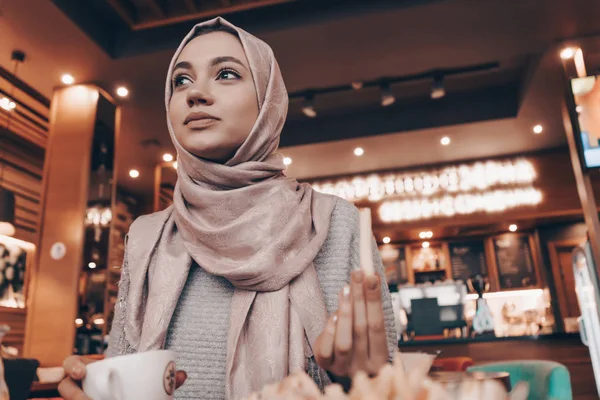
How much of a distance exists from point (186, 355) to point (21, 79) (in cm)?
451

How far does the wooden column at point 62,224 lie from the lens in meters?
3.90

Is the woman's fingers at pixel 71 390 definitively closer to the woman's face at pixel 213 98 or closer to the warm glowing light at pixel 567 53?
the woman's face at pixel 213 98

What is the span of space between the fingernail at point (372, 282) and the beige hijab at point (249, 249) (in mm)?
391

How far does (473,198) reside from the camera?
6.59m

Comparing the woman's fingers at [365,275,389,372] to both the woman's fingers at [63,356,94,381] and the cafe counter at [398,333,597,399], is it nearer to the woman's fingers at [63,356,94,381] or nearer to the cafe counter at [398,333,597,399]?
the woman's fingers at [63,356,94,381]

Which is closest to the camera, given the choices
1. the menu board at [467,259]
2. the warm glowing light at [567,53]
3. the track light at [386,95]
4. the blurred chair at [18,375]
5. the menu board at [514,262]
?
the blurred chair at [18,375]

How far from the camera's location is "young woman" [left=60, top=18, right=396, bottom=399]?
0.88 meters

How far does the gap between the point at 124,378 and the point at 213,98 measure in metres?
0.58

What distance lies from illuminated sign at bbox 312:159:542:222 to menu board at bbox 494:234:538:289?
0.77 meters

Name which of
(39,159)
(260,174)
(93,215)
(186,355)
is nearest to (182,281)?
(186,355)

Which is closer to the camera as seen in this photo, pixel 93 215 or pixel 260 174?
pixel 260 174

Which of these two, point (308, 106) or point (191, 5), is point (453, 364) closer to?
point (308, 106)

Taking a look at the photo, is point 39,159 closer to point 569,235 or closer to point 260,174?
point 260,174

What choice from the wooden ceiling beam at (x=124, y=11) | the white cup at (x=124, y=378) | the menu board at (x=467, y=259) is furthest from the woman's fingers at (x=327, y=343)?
the menu board at (x=467, y=259)
